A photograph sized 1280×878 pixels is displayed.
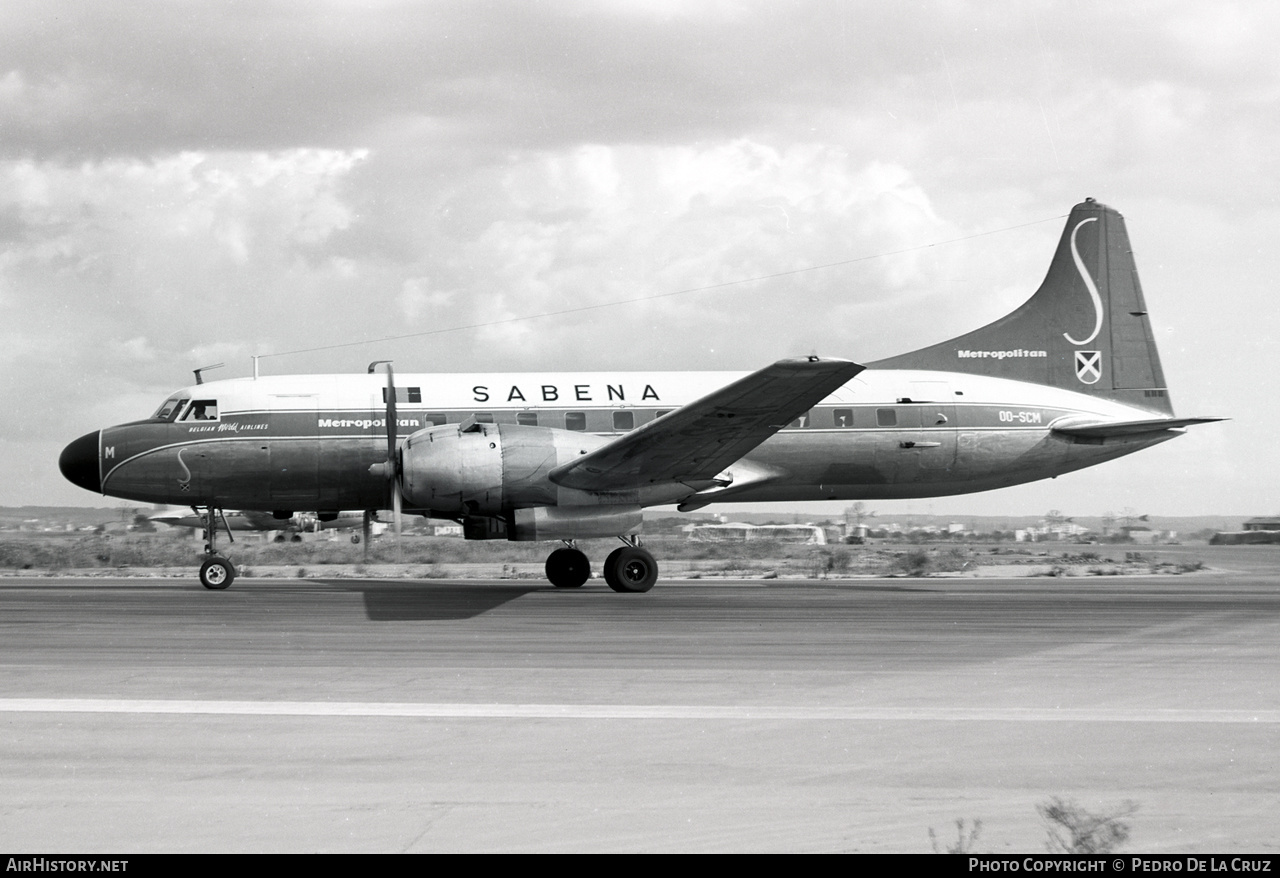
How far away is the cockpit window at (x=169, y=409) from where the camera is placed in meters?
21.4

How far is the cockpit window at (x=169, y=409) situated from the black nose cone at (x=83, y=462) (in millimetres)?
1145

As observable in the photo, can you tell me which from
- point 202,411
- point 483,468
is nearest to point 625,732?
point 483,468

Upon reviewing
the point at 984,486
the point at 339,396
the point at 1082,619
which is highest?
the point at 339,396

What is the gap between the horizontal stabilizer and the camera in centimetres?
2283

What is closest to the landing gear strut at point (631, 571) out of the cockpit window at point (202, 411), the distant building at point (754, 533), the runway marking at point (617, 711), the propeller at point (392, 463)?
the propeller at point (392, 463)

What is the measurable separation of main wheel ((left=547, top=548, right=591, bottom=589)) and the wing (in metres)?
3.25

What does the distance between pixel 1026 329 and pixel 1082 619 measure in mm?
10742

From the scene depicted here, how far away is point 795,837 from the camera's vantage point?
17.4 ft

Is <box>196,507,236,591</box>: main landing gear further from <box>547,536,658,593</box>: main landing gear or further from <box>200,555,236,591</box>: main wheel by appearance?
<box>547,536,658,593</box>: main landing gear

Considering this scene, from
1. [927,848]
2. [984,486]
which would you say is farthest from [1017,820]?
[984,486]

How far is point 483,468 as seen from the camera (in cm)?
1767

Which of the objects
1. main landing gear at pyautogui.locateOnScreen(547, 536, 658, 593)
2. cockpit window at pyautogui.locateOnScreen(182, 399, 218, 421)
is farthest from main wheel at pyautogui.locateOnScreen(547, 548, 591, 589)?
cockpit window at pyautogui.locateOnScreen(182, 399, 218, 421)

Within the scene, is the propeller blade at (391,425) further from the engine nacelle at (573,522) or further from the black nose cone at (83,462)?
the black nose cone at (83,462)

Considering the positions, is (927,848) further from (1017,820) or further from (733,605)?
(733,605)
